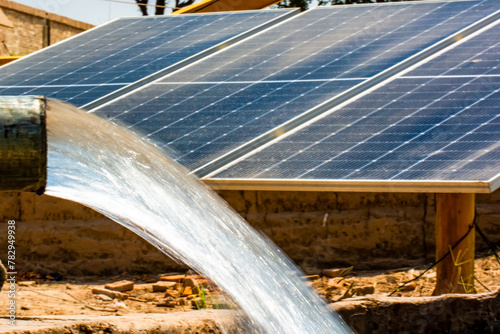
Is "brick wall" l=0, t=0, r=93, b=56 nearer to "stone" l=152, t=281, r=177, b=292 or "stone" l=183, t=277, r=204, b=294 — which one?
"stone" l=152, t=281, r=177, b=292

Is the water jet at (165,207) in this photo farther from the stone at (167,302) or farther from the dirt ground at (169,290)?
the stone at (167,302)

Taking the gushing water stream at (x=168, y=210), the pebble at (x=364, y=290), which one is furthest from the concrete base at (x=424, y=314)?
the pebble at (x=364, y=290)

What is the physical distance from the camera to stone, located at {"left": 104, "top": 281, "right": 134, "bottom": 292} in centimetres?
724

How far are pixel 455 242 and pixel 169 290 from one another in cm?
289

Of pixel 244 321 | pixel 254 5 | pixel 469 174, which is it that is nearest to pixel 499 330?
pixel 469 174

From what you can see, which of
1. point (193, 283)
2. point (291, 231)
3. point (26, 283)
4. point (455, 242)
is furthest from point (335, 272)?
point (26, 283)

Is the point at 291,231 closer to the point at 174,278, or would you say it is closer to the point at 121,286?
the point at 174,278

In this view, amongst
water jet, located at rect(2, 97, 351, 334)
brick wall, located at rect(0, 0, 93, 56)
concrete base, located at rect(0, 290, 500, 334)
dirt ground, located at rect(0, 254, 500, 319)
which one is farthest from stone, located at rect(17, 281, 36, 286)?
brick wall, located at rect(0, 0, 93, 56)

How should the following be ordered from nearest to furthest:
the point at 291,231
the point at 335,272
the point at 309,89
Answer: the point at 309,89 → the point at 335,272 → the point at 291,231

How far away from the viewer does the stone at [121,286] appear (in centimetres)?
724

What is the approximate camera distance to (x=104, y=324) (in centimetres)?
382

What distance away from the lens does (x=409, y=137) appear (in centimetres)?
541

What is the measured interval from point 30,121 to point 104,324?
1.56 meters

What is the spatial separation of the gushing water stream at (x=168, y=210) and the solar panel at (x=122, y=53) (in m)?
2.55
